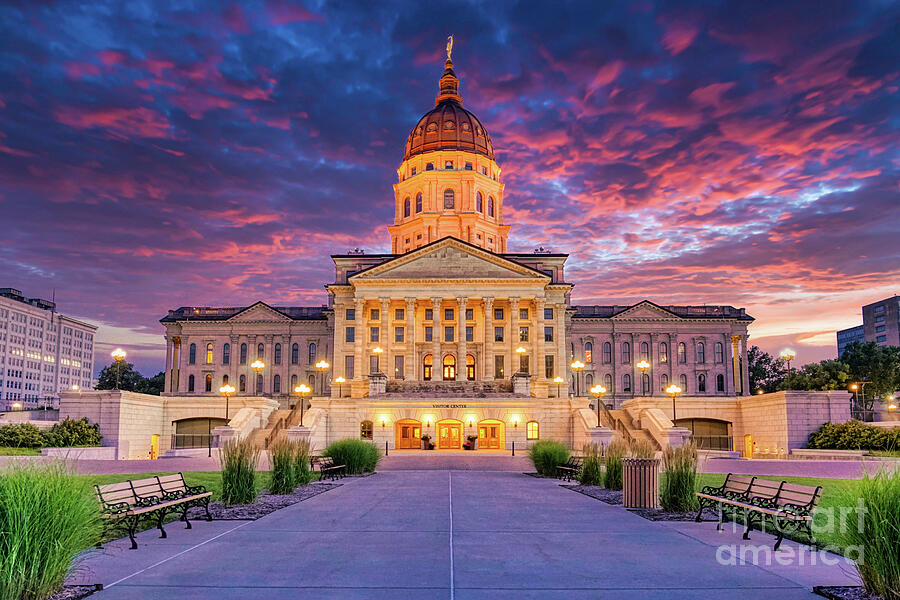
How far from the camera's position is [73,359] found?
194625mm

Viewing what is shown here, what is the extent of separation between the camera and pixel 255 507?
18.6 m

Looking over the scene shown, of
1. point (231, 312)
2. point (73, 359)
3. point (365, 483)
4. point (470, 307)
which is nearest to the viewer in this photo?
point (365, 483)

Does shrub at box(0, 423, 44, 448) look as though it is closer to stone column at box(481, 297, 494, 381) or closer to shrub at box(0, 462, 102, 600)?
shrub at box(0, 462, 102, 600)

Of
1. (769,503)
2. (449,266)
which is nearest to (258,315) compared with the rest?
(449,266)

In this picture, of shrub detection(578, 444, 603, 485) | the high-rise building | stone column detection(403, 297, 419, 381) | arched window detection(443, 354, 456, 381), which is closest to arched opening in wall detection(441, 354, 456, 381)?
arched window detection(443, 354, 456, 381)

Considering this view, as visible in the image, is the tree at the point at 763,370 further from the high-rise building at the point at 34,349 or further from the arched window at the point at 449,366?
the high-rise building at the point at 34,349

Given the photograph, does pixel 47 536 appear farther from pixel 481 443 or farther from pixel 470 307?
pixel 470 307

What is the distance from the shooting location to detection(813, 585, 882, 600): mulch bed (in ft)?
30.9

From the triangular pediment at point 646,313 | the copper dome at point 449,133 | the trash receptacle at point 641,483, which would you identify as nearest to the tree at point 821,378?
the triangular pediment at point 646,313

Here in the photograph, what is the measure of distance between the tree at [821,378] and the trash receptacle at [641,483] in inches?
2467

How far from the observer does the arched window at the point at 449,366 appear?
3147 inches

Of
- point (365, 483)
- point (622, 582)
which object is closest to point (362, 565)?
point (622, 582)

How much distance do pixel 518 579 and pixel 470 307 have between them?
70048 mm

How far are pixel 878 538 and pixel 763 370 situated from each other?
12688 cm
